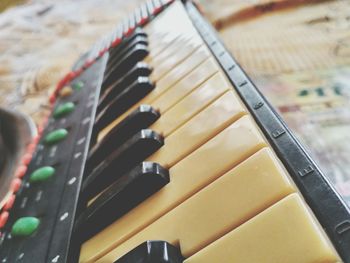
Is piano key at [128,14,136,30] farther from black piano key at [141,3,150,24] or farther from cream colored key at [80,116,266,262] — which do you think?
cream colored key at [80,116,266,262]

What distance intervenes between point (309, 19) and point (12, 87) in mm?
1658

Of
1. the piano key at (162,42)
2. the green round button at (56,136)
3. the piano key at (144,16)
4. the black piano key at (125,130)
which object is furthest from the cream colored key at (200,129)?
the piano key at (144,16)

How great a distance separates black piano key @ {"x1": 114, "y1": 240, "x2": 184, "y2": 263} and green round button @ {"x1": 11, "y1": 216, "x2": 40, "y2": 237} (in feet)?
1.19

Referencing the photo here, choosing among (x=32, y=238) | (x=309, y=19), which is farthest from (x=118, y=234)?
(x=309, y=19)

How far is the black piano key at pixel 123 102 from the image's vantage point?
125cm

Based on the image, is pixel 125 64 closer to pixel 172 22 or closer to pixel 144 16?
pixel 172 22

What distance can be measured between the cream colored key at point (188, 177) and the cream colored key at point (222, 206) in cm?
2

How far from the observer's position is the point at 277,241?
1.87 feet

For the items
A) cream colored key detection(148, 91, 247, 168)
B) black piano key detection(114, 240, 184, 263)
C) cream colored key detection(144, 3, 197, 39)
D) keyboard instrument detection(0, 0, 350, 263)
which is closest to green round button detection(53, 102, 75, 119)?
keyboard instrument detection(0, 0, 350, 263)

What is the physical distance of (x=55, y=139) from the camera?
1281mm

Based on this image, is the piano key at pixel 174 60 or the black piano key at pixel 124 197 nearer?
the black piano key at pixel 124 197

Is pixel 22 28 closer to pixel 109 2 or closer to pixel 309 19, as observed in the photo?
pixel 109 2

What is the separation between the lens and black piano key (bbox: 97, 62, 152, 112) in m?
1.35

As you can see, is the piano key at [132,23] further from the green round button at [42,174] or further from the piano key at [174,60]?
the green round button at [42,174]
